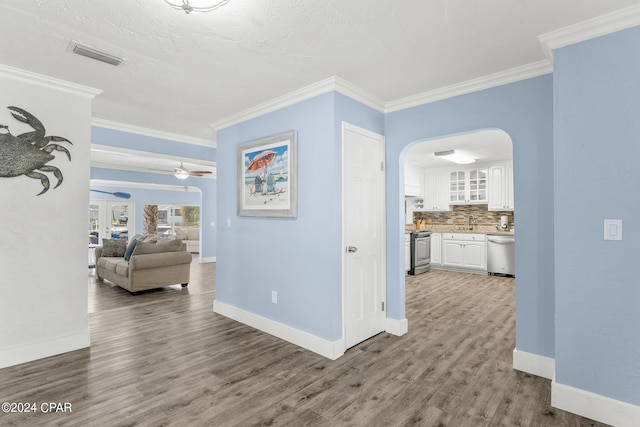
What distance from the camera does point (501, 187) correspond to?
6926 millimetres

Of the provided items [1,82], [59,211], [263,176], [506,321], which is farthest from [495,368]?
[1,82]

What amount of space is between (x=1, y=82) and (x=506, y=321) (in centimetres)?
552

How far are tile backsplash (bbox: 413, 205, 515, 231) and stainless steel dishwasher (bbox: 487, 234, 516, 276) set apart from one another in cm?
77

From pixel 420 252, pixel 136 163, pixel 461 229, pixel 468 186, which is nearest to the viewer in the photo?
pixel 420 252

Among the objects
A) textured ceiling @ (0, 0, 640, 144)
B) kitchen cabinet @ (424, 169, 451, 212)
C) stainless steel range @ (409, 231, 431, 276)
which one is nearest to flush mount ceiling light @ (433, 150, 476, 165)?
kitchen cabinet @ (424, 169, 451, 212)

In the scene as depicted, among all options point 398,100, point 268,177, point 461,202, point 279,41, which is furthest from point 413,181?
point 279,41

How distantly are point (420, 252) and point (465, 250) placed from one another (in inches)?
38.8

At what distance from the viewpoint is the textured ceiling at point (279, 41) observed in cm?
192

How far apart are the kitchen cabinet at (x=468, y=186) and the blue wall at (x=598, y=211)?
5353 millimetres

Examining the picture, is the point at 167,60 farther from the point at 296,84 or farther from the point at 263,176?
the point at 263,176

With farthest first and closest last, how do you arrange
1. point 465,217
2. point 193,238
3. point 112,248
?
point 193,238, point 465,217, point 112,248

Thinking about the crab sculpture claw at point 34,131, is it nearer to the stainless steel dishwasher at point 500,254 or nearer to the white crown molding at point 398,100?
the white crown molding at point 398,100

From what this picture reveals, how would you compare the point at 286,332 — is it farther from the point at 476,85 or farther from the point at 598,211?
the point at 476,85

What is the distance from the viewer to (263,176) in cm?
362
